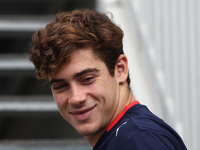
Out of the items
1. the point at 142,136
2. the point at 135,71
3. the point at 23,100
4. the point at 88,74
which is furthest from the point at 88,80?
the point at 23,100

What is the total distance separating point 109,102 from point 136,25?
4.82 feet

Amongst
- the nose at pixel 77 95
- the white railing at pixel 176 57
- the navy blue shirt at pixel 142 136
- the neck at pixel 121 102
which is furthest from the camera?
the white railing at pixel 176 57

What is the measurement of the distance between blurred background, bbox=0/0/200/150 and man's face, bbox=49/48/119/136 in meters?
0.90

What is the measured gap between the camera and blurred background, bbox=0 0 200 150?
2041 mm

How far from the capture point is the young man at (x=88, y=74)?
4.05 feet

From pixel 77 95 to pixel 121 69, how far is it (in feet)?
0.99

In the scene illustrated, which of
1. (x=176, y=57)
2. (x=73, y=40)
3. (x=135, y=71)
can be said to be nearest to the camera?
(x=73, y=40)

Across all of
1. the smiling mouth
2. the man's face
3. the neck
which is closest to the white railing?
the neck

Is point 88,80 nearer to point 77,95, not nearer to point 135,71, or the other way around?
point 77,95

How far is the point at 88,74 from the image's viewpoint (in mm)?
1253

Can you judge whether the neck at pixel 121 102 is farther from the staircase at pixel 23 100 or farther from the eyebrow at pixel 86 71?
the staircase at pixel 23 100

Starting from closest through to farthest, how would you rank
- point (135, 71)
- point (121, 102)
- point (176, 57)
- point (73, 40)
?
point (73, 40) → point (121, 102) → point (176, 57) → point (135, 71)

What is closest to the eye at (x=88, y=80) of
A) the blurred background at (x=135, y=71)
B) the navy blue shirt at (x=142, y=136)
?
the navy blue shirt at (x=142, y=136)

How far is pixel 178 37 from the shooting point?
2137 mm
